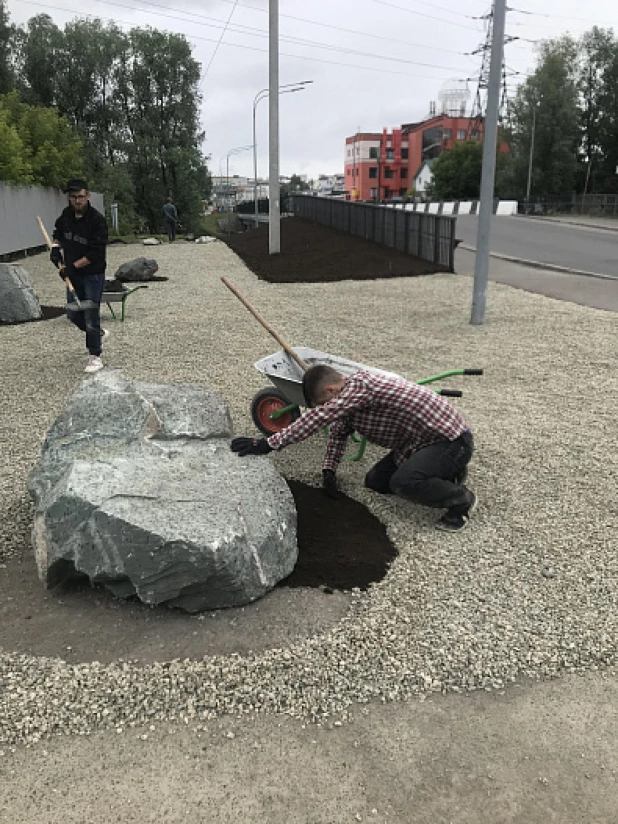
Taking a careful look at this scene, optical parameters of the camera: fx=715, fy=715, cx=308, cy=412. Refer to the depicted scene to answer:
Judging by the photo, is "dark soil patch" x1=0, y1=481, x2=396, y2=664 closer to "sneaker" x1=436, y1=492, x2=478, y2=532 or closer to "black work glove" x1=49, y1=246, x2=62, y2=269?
"sneaker" x1=436, y1=492, x2=478, y2=532

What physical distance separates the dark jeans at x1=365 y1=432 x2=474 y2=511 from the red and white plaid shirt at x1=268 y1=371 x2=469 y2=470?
68mm

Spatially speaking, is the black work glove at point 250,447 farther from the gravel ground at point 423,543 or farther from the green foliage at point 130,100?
the green foliage at point 130,100

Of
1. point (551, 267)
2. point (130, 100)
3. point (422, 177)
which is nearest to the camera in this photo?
point (551, 267)

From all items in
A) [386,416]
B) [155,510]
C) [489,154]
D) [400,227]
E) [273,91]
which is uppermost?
[273,91]

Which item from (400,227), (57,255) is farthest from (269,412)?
(400,227)

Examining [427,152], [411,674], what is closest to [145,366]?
[411,674]

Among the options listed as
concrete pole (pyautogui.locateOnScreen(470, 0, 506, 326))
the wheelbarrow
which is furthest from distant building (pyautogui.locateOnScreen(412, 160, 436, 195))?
the wheelbarrow

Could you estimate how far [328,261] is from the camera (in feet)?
55.5

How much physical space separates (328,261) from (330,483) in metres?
13.3

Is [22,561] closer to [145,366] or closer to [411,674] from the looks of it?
[411,674]

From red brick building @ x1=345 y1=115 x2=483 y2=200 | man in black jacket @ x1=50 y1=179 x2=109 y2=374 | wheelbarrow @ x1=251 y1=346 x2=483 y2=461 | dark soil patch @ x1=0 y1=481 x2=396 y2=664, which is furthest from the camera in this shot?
red brick building @ x1=345 y1=115 x2=483 y2=200

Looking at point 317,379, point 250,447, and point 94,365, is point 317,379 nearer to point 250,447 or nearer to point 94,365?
point 250,447

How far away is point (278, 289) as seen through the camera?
1317 cm

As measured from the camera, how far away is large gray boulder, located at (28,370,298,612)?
285 centimetres
